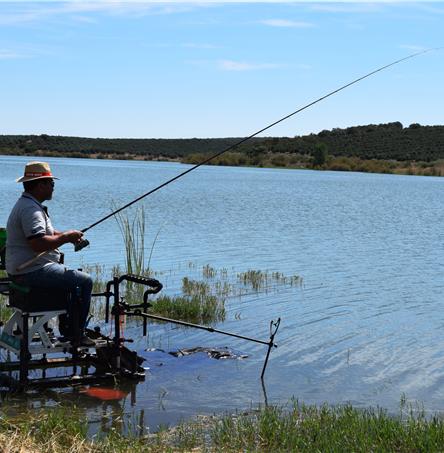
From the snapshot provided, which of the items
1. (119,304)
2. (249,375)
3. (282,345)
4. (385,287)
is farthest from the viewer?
(385,287)

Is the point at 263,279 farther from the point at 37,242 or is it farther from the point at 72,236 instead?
the point at 37,242

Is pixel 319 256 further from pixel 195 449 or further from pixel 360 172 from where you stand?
pixel 360 172

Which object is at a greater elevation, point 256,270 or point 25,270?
point 25,270

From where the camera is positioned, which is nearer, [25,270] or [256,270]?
[25,270]

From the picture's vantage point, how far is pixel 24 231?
7422mm

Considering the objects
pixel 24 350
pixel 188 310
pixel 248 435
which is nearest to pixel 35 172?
pixel 24 350

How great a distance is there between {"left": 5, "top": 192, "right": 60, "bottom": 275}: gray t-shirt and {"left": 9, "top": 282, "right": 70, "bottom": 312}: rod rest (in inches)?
6.3

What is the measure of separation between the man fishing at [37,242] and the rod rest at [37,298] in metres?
0.05

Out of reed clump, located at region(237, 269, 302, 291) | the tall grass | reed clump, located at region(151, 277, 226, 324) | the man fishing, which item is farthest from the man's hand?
reed clump, located at region(237, 269, 302, 291)

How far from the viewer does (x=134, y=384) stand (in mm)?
8328

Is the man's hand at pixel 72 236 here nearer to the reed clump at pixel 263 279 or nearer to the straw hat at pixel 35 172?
the straw hat at pixel 35 172

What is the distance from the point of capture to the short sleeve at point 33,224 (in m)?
7.36

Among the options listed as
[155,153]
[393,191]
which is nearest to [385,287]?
[393,191]

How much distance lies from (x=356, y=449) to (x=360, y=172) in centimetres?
8332
